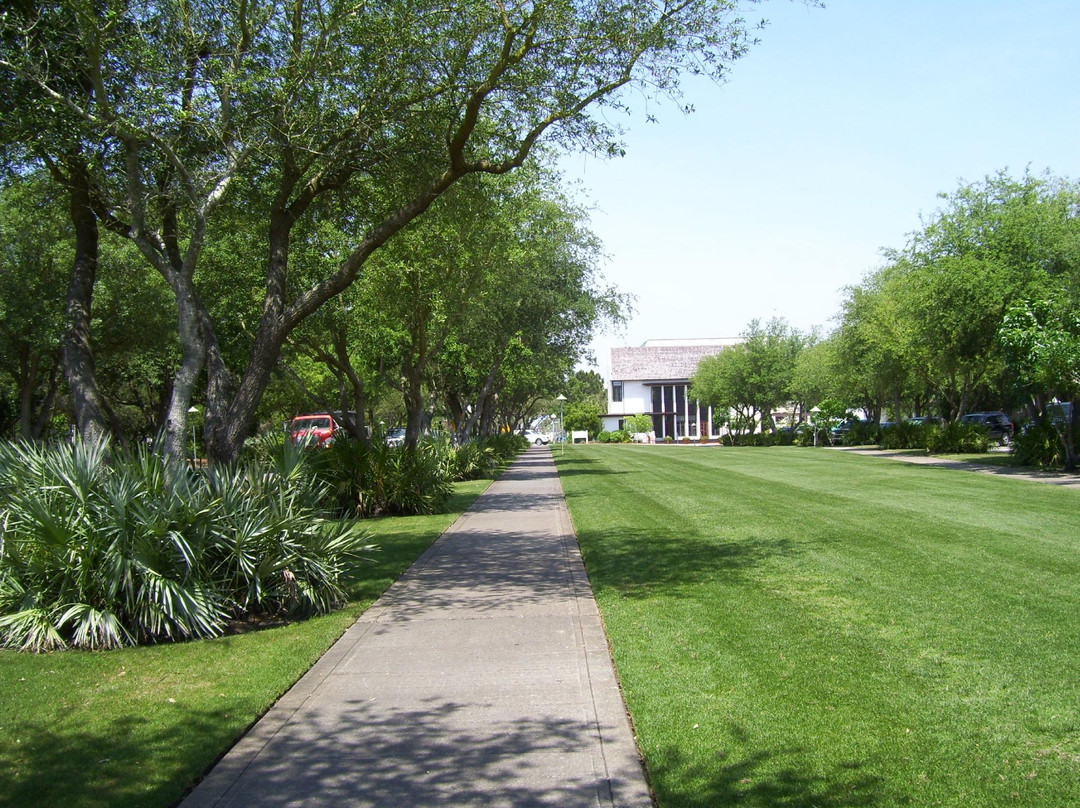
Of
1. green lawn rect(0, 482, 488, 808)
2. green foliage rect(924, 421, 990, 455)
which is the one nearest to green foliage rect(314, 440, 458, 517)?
green lawn rect(0, 482, 488, 808)

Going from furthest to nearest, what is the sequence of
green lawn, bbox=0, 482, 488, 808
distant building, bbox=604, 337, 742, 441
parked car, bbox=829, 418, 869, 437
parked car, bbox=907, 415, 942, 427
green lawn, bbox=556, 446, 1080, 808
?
distant building, bbox=604, 337, 742, 441, parked car, bbox=829, 418, 869, 437, parked car, bbox=907, 415, 942, 427, green lawn, bbox=0, 482, 488, 808, green lawn, bbox=556, 446, 1080, 808

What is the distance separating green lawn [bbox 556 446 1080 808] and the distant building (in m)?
81.8

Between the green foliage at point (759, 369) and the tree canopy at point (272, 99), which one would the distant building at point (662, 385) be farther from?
the tree canopy at point (272, 99)

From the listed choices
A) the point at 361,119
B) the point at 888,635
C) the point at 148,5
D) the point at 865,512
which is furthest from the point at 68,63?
the point at 865,512

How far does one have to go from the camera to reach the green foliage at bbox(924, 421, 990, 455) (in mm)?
36656

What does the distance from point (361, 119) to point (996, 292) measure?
1986 cm

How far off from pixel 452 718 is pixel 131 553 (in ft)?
10.9

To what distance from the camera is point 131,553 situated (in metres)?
7.38

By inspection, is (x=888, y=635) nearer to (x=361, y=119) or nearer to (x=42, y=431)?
(x=361, y=119)

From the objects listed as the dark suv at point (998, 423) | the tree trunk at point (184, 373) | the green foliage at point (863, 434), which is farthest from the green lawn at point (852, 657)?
the green foliage at point (863, 434)

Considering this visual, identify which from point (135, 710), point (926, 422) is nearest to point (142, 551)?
point (135, 710)

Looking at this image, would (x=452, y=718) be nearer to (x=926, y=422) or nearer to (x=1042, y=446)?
(x=1042, y=446)

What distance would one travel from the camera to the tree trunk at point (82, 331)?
950cm

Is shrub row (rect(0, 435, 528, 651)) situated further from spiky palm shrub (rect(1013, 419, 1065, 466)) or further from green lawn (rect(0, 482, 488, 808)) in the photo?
spiky palm shrub (rect(1013, 419, 1065, 466))
